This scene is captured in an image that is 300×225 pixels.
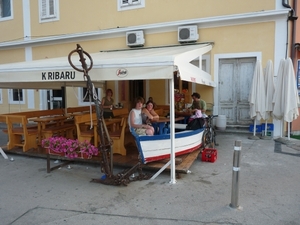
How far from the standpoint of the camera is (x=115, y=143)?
19.8 feet

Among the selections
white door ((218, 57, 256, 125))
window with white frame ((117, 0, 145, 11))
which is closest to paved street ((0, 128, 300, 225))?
white door ((218, 57, 256, 125))

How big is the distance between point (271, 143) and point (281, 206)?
13.9 ft

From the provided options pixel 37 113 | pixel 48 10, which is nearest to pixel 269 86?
pixel 37 113

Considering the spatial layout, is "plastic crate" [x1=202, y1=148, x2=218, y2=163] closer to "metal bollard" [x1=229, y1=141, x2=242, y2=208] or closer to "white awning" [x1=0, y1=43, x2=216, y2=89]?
"white awning" [x1=0, y1=43, x2=216, y2=89]

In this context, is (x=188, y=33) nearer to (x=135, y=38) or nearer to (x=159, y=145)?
(x=135, y=38)

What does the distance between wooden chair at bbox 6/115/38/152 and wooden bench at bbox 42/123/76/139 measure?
1.02ft

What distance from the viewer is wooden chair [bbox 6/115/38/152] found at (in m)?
6.59

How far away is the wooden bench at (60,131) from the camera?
22.4ft

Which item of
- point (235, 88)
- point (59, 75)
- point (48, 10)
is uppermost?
point (48, 10)

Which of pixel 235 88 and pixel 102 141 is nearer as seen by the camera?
pixel 102 141

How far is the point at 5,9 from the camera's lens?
1346 cm

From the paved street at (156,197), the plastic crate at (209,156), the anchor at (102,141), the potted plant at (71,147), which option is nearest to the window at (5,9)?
the paved street at (156,197)

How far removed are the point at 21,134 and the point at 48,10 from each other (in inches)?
302

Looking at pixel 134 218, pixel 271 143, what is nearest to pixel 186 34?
pixel 271 143
